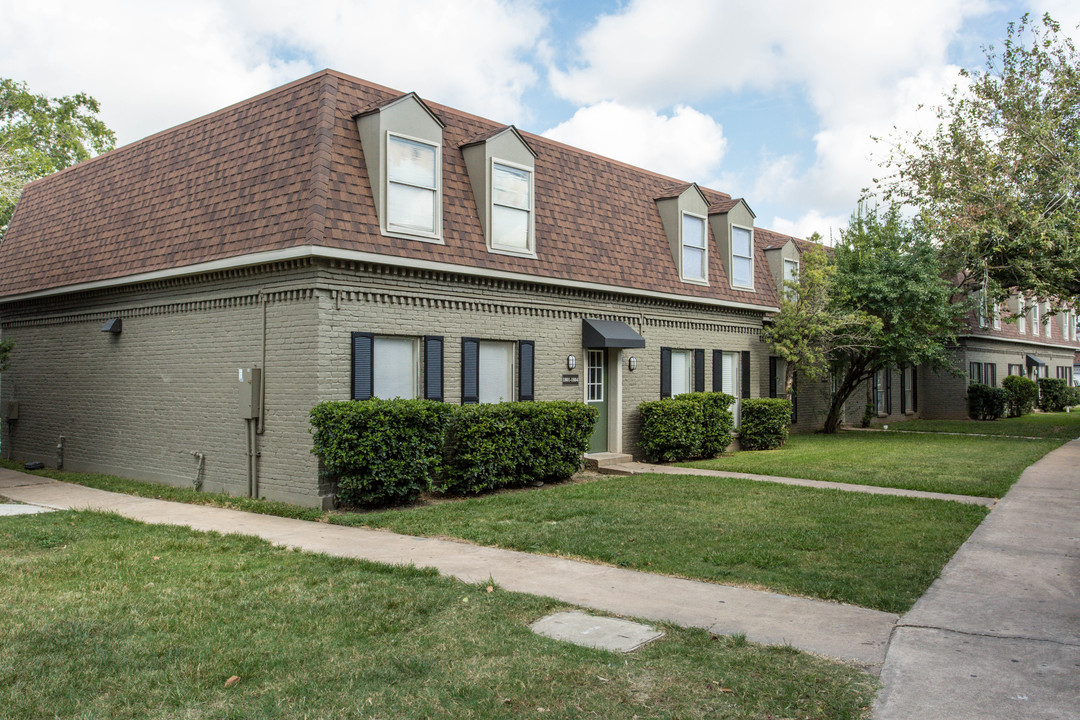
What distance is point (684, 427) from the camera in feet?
55.7

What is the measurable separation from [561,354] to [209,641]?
10392mm

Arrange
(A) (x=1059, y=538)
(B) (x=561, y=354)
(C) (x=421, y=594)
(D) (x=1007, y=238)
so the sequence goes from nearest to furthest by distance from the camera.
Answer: (C) (x=421, y=594) < (A) (x=1059, y=538) < (B) (x=561, y=354) < (D) (x=1007, y=238)

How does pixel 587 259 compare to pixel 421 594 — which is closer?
pixel 421 594

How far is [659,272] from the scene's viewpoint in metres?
17.5

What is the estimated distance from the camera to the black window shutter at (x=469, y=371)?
13.3 metres

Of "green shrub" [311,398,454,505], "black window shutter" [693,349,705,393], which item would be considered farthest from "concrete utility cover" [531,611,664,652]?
"black window shutter" [693,349,705,393]

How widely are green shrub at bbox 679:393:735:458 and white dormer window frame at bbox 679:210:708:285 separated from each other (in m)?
2.70

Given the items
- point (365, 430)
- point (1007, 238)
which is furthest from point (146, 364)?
point (1007, 238)

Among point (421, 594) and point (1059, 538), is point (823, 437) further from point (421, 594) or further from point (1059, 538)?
point (421, 594)

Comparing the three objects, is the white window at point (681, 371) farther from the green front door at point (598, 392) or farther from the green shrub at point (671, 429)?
the green front door at point (598, 392)

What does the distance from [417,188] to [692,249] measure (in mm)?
8191

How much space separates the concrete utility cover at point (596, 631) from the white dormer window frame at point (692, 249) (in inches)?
512

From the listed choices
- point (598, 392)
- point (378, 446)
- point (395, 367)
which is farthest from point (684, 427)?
point (378, 446)

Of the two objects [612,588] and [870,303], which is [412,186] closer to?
[612,588]
